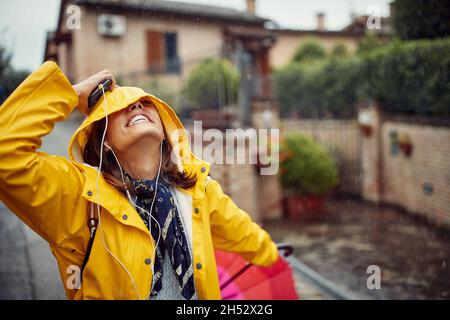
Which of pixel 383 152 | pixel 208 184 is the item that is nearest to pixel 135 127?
pixel 208 184

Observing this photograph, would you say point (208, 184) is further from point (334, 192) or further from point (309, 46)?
point (309, 46)

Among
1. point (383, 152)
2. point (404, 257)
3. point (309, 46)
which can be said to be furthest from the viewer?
point (309, 46)

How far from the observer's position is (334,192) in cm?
775

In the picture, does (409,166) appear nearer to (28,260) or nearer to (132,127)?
(28,260)

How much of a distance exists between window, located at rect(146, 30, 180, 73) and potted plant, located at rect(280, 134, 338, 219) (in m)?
2.89

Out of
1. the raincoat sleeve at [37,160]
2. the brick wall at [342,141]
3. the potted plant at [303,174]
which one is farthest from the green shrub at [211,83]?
the raincoat sleeve at [37,160]

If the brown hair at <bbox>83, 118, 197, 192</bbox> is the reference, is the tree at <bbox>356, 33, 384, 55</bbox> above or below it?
above

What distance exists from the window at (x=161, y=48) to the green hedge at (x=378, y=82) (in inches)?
137

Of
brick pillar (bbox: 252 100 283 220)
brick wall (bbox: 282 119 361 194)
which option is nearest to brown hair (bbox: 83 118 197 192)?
brick pillar (bbox: 252 100 283 220)

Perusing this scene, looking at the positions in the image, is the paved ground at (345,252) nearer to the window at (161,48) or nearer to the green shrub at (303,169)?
the green shrub at (303,169)

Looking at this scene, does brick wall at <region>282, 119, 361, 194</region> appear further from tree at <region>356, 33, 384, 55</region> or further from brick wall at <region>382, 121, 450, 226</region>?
tree at <region>356, 33, 384, 55</region>

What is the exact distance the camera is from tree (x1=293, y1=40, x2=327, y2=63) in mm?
14188

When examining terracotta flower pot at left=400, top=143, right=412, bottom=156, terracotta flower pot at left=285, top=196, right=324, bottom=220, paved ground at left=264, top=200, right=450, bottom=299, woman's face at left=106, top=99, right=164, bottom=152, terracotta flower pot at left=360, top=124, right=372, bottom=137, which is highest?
woman's face at left=106, top=99, right=164, bottom=152

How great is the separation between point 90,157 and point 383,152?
264 inches
